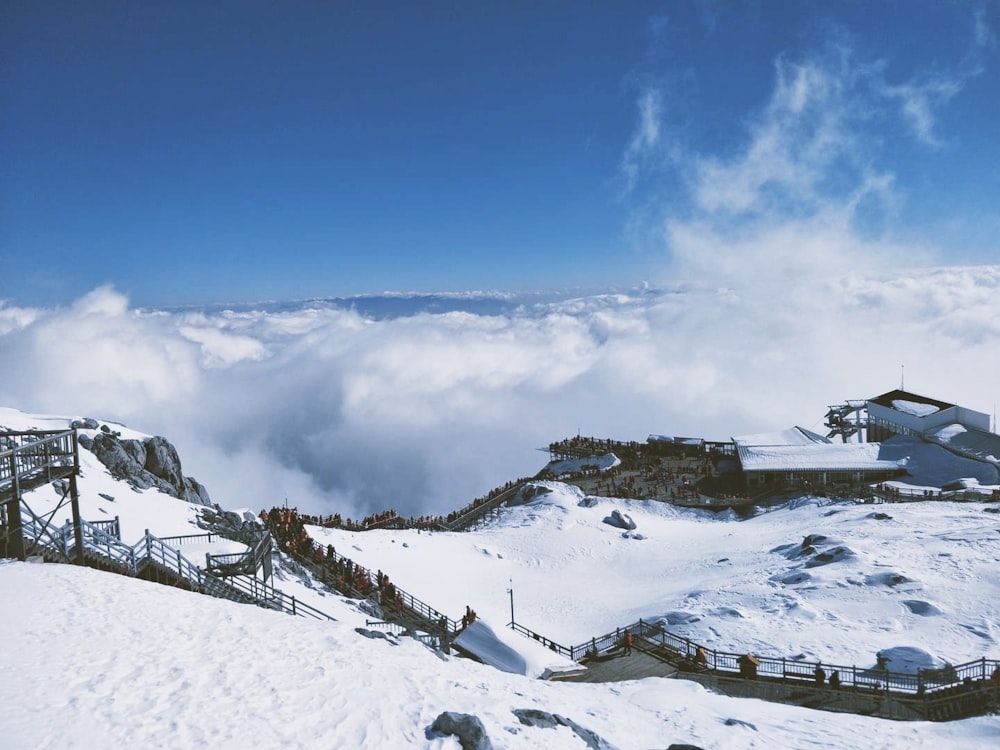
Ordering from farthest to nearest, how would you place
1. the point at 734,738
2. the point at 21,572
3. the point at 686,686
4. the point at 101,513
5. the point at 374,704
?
the point at 101,513, the point at 686,686, the point at 21,572, the point at 734,738, the point at 374,704

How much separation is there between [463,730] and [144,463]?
3160 cm

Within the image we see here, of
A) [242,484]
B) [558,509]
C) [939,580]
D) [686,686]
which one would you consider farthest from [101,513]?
[242,484]

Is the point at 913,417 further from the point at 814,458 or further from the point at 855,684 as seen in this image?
the point at 855,684

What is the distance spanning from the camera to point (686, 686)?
17.6 m

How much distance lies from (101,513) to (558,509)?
26.9m

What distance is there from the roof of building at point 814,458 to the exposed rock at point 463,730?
4433cm

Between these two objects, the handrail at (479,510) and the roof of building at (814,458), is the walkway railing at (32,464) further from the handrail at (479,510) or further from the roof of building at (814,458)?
the roof of building at (814,458)

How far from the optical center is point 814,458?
52.2 m

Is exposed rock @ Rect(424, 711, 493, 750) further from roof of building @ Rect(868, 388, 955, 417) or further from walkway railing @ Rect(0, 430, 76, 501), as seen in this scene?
roof of building @ Rect(868, 388, 955, 417)

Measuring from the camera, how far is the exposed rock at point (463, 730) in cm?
1049

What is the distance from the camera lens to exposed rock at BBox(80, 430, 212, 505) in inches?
1286

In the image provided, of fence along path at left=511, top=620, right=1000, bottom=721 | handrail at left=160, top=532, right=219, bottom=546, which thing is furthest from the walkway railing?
fence along path at left=511, top=620, right=1000, bottom=721

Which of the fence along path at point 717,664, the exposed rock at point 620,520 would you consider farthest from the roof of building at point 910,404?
the fence along path at point 717,664

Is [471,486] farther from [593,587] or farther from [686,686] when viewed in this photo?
[686,686]
